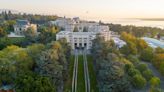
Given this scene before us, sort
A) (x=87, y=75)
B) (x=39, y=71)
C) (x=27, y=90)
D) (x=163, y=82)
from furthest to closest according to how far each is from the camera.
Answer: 1. (x=87, y=75)
2. (x=163, y=82)
3. (x=39, y=71)
4. (x=27, y=90)

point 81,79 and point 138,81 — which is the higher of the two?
point 138,81

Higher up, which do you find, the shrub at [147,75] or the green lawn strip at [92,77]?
the shrub at [147,75]

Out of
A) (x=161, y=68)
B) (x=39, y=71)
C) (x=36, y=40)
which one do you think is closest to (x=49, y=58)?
(x=39, y=71)

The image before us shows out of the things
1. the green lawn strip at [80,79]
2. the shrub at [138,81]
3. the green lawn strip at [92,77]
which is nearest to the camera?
the shrub at [138,81]

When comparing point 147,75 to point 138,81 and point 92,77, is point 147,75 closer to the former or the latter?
point 138,81

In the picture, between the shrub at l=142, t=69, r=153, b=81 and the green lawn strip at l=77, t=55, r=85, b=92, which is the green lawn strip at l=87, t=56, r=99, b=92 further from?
the shrub at l=142, t=69, r=153, b=81

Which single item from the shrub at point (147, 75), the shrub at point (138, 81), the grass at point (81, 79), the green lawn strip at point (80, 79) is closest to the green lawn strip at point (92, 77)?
the grass at point (81, 79)

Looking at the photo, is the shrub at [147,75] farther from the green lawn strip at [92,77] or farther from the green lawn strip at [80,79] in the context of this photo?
the green lawn strip at [80,79]

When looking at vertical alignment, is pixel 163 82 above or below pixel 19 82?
below

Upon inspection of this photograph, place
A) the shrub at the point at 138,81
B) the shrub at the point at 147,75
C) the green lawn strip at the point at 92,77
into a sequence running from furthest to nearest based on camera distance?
the shrub at the point at 147,75
the green lawn strip at the point at 92,77
the shrub at the point at 138,81

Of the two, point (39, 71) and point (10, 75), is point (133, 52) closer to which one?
point (39, 71)

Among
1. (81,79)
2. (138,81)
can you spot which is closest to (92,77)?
(81,79)
